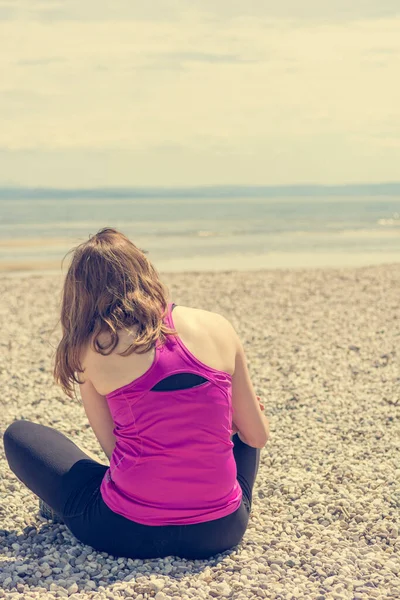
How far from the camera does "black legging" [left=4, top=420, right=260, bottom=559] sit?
331cm

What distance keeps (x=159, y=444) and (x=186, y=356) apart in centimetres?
37

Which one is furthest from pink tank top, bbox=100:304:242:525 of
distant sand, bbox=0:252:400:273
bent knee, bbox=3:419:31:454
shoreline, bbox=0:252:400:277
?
distant sand, bbox=0:252:400:273

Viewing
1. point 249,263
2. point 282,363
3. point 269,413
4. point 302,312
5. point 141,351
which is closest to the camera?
point 141,351

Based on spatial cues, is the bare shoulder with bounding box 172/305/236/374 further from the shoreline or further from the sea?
the shoreline

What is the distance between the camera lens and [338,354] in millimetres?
7715

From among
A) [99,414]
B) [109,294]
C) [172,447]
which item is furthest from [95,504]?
[109,294]

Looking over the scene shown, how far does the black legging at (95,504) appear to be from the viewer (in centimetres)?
331

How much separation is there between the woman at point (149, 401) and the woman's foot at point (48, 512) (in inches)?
17.6

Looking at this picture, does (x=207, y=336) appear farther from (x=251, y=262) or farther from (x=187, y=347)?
(x=251, y=262)

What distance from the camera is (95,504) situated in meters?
3.39

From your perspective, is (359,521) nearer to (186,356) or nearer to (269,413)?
(186,356)

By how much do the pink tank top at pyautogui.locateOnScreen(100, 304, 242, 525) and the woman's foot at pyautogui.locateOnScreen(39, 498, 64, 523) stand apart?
2.13ft

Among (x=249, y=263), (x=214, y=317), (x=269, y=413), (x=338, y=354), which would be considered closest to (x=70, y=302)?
(x=214, y=317)

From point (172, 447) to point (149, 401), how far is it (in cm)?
22
